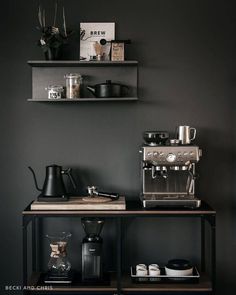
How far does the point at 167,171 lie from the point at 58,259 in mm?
954

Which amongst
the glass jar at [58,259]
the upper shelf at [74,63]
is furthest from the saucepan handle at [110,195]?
the upper shelf at [74,63]

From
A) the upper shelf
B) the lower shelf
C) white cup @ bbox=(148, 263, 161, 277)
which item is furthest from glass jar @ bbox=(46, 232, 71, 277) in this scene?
the upper shelf

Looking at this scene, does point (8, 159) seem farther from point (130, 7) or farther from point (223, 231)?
point (223, 231)

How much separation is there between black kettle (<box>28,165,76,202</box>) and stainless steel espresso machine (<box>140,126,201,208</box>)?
53 centimetres

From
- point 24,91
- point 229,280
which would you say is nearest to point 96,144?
point 24,91

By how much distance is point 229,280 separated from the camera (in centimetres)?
377

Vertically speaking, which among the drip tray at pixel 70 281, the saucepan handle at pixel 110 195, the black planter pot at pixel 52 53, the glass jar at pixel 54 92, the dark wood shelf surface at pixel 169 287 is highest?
the black planter pot at pixel 52 53

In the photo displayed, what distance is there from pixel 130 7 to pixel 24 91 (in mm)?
956

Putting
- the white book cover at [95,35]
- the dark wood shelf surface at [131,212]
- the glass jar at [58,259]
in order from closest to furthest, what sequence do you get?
the dark wood shelf surface at [131,212] < the glass jar at [58,259] < the white book cover at [95,35]

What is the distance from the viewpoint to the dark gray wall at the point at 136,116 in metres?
3.70

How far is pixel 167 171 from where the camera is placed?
356 cm

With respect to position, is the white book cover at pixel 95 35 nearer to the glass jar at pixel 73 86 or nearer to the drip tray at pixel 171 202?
the glass jar at pixel 73 86

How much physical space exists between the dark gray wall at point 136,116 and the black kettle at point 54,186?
0.21 metres

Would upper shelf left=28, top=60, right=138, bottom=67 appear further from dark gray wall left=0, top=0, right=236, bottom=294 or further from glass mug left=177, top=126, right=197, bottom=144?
glass mug left=177, top=126, right=197, bottom=144
